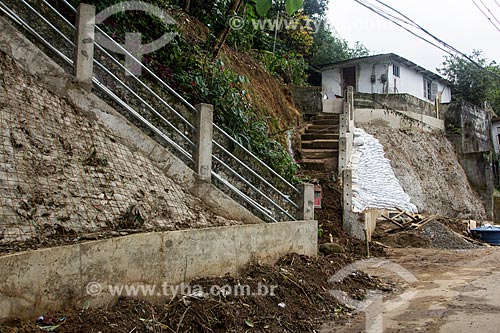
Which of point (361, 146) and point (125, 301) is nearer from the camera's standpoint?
point (125, 301)

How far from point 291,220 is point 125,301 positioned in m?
3.17

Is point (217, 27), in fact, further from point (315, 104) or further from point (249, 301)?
point (249, 301)

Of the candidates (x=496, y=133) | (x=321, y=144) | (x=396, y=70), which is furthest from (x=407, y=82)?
(x=321, y=144)

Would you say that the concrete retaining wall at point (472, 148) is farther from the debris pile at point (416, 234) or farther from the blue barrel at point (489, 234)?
the debris pile at point (416, 234)

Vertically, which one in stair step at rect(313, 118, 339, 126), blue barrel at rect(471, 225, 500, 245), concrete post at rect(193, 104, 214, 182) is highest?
stair step at rect(313, 118, 339, 126)

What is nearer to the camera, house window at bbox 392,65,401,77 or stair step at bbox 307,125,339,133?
stair step at bbox 307,125,339,133

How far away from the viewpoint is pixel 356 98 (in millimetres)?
17234

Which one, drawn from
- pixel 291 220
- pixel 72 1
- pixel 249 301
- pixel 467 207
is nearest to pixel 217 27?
pixel 72 1

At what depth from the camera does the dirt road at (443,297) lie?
4.24 m

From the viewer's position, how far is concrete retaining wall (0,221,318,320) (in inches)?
110

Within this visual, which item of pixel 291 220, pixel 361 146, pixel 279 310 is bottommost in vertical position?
pixel 279 310

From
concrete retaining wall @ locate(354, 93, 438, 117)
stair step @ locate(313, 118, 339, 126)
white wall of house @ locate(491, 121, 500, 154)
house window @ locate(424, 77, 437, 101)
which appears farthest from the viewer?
house window @ locate(424, 77, 437, 101)

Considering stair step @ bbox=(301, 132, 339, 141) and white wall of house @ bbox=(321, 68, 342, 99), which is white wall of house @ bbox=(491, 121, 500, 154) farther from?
stair step @ bbox=(301, 132, 339, 141)

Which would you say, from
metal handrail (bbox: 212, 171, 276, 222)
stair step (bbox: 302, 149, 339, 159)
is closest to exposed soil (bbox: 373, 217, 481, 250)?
stair step (bbox: 302, 149, 339, 159)
